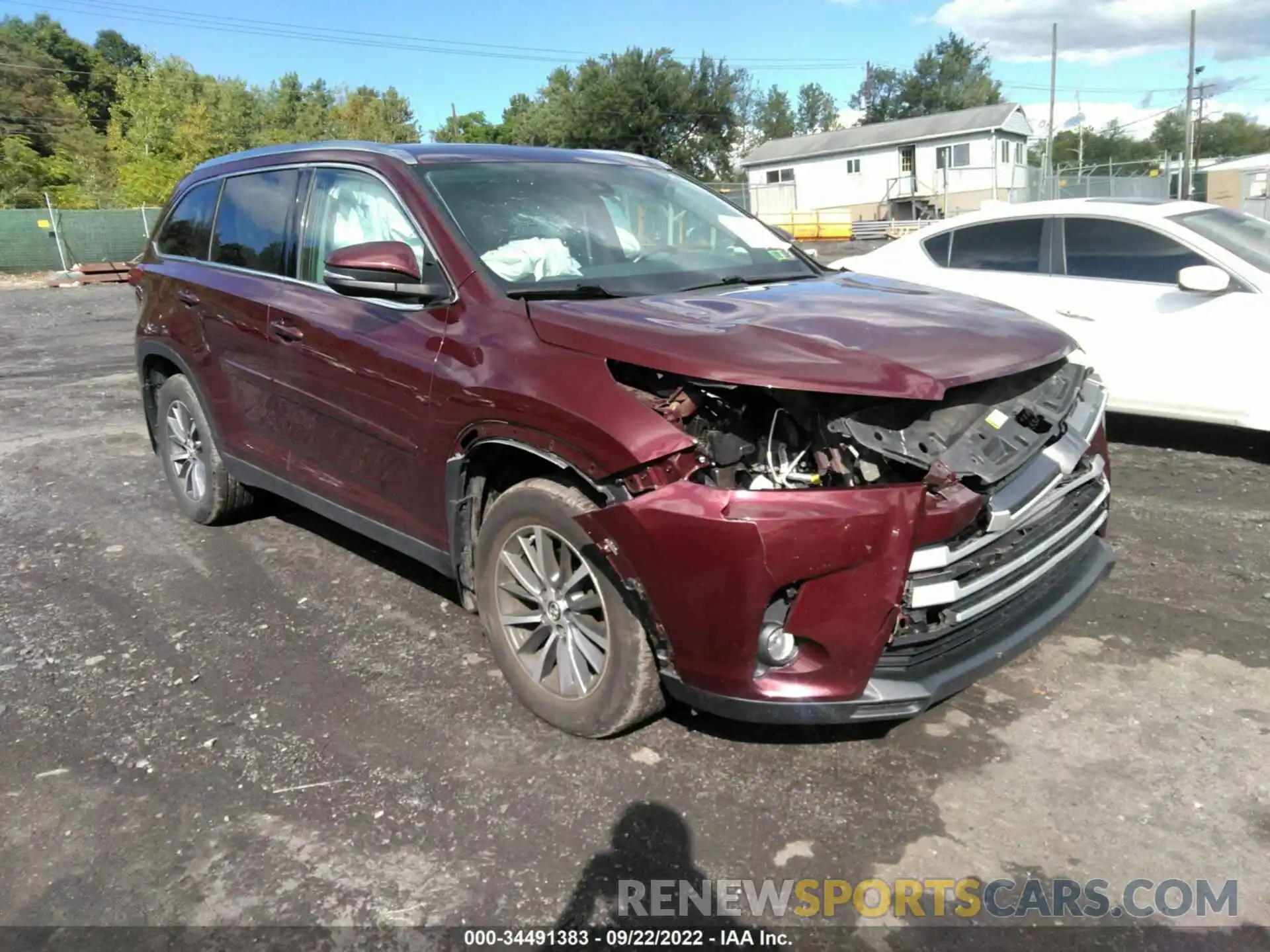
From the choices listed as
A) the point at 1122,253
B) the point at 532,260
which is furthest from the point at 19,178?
the point at 532,260

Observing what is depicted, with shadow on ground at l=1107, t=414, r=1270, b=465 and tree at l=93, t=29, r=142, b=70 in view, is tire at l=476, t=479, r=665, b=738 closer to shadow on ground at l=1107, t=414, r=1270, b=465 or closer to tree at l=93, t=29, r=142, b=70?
shadow on ground at l=1107, t=414, r=1270, b=465

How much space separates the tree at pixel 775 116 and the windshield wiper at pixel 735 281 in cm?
10710

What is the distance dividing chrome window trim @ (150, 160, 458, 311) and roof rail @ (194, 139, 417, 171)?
2.9 inches

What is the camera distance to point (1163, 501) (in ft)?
17.8

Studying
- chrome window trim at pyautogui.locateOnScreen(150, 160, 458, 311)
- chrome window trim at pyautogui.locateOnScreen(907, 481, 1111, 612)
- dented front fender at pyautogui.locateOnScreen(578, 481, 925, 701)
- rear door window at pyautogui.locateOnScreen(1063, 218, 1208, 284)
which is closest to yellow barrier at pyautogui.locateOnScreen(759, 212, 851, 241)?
rear door window at pyautogui.locateOnScreen(1063, 218, 1208, 284)

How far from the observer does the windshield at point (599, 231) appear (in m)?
3.54

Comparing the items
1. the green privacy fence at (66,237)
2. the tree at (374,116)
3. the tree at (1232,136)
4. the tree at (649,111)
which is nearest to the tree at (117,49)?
the tree at (374,116)

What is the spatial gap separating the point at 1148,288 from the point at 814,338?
4251mm

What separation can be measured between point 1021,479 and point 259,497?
4285 mm

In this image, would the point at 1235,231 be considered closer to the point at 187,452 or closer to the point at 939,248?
the point at 939,248

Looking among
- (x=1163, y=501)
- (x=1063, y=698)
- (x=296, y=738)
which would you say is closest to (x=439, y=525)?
(x=296, y=738)

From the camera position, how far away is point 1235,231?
20.4 ft

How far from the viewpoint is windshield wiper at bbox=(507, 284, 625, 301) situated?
10.9ft

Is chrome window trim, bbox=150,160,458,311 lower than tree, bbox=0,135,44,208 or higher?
lower
